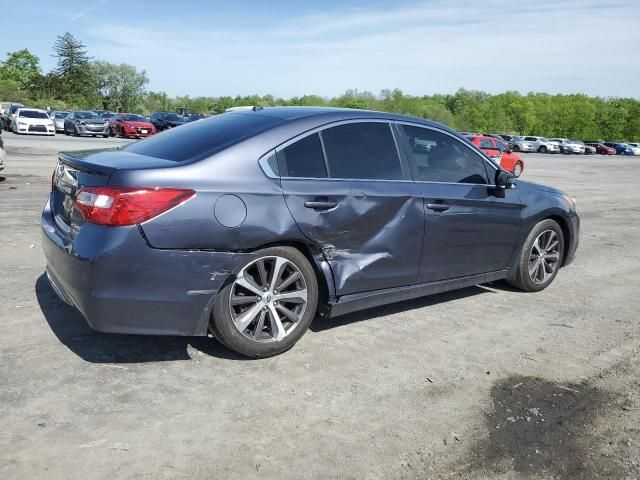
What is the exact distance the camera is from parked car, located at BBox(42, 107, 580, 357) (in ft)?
11.4

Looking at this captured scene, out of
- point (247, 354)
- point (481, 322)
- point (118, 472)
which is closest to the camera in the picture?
point (118, 472)

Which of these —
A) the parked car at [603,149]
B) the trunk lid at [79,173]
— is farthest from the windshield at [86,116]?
the parked car at [603,149]

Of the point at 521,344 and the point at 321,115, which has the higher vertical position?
the point at 321,115

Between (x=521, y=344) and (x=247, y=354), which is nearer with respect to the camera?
(x=247, y=354)

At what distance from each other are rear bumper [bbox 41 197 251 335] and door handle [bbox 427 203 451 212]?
5.56 ft

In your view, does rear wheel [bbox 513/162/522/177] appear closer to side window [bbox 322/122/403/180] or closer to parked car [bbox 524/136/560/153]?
side window [bbox 322/122/403/180]

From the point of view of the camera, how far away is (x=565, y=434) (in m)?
3.22

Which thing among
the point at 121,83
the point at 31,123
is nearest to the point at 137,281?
the point at 31,123

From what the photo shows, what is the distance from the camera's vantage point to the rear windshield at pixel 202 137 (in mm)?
3912

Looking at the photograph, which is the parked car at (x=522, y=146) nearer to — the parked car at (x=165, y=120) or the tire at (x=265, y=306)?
the parked car at (x=165, y=120)

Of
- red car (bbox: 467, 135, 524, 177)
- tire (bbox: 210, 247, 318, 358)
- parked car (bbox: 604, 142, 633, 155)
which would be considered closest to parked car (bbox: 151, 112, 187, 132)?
red car (bbox: 467, 135, 524, 177)

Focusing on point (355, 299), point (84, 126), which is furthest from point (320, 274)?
point (84, 126)

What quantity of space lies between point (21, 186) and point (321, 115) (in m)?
9.14

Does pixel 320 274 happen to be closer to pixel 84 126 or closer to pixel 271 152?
pixel 271 152
